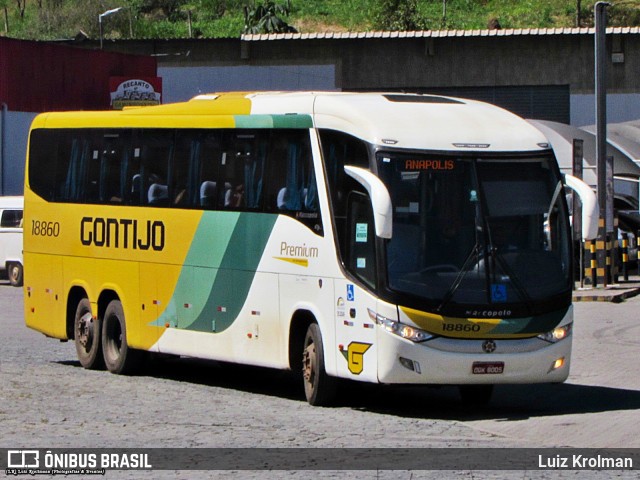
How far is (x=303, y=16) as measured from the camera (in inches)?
3851

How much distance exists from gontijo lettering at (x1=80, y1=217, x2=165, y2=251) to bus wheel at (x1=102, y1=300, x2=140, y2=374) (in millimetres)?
804

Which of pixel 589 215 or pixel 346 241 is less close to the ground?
pixel 589 215

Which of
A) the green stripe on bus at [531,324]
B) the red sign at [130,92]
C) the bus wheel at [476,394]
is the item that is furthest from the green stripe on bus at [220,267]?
the red sign at [130,92]

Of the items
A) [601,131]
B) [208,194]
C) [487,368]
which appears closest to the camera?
[487,368]

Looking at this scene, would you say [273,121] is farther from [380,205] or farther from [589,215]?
[589,215]

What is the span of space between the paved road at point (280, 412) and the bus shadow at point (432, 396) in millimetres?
13

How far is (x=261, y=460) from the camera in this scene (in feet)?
34.1

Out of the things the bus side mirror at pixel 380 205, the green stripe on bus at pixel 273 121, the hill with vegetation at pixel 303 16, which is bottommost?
the bus side mirror at pixel 380 205

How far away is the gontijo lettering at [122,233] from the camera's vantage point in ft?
55.3

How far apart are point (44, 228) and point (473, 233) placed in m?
7.73

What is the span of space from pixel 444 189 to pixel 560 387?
3539 millimetres

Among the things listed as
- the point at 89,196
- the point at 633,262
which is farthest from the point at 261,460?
the point at 633,262

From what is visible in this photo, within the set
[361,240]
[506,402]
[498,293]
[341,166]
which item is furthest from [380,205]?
[506,402]

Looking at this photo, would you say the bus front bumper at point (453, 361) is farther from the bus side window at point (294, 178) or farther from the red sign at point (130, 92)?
the red sign at point (130, 92)
